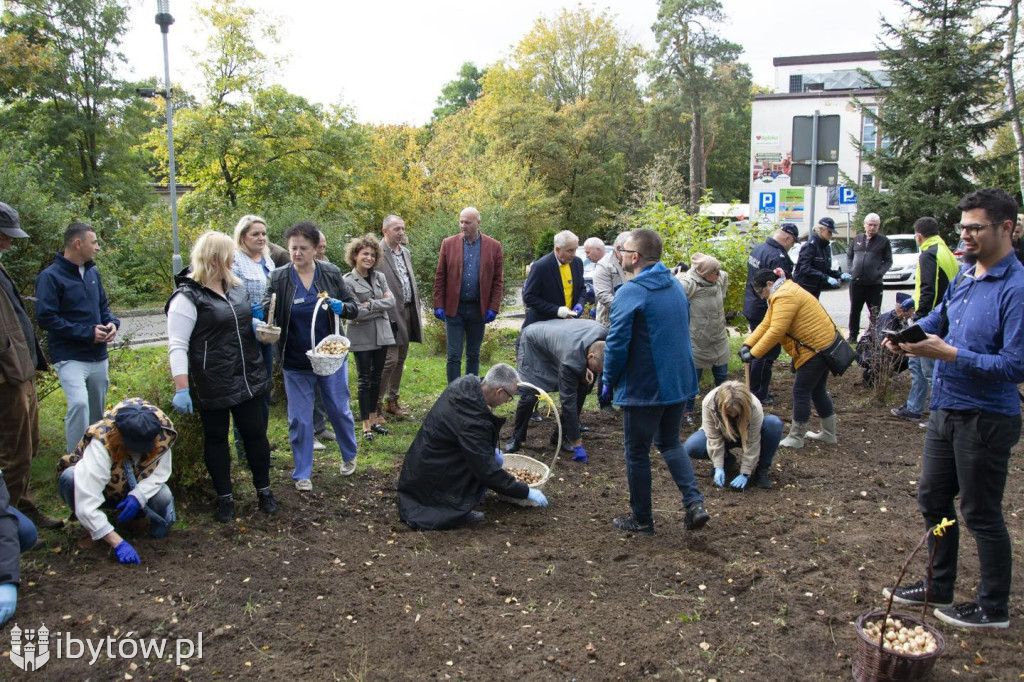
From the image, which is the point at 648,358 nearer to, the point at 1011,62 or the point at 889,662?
the point at 889,662

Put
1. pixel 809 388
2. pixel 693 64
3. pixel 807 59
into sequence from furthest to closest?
pixel 807 59 < pixel 693 64 < pixel 809 388

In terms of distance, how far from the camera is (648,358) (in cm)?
432

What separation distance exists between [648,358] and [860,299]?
22.9 feet

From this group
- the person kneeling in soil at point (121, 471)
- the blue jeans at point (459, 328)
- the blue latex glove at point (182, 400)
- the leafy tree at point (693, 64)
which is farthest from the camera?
the leafy tree at point (693, 64)

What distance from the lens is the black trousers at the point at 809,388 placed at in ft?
20.2

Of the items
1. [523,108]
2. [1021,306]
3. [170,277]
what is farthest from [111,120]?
Answer: [1021,306]

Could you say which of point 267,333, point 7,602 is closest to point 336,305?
point 267,333

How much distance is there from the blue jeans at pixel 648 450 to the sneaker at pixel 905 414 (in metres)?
3.96

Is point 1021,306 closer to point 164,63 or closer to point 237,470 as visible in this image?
point 237,470

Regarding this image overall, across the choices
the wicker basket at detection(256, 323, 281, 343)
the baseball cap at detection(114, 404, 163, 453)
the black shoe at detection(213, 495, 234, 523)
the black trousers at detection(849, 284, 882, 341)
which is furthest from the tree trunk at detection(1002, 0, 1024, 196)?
the baseball cap at detection(114, 404, 163, 453)

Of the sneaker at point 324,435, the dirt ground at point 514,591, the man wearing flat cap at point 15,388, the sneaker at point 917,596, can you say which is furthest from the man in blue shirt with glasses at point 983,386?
the sneaker at point 324,435

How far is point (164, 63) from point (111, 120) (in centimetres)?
1349

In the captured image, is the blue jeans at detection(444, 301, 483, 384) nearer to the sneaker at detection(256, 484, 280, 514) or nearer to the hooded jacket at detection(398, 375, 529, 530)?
the hooded jacket at detection(398, 375, 529, 530)

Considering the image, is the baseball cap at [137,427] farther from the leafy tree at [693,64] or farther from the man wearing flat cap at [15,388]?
the leafy tree at [693,64]
